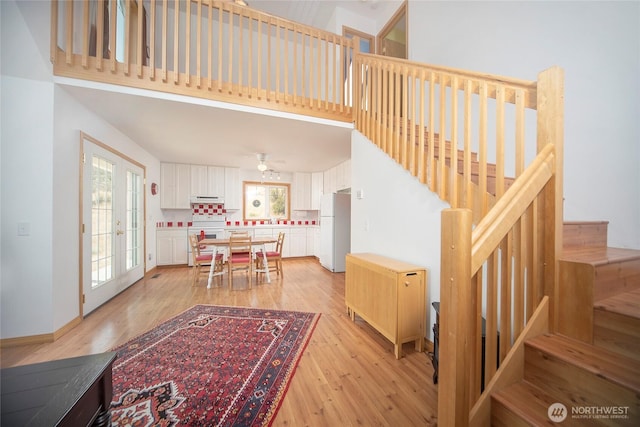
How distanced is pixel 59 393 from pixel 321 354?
1584mm

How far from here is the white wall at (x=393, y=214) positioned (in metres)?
1.96

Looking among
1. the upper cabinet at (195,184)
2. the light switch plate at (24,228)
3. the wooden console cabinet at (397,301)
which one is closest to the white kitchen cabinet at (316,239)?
the upper cabinet at (195,184)

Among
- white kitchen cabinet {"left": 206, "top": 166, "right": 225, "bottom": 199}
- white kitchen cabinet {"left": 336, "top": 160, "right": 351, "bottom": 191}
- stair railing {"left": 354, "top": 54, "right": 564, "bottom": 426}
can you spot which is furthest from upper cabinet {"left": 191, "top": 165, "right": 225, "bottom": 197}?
stair railing {"left": 354, "top": 54, "right": 564, "bottom": 426}

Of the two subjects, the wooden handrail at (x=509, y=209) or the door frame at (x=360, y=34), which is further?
the door frame at (x=360, y=34)

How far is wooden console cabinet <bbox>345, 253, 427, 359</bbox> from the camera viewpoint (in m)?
1.84

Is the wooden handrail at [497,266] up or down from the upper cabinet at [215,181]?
down

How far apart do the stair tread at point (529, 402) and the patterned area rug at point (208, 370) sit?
1.19m

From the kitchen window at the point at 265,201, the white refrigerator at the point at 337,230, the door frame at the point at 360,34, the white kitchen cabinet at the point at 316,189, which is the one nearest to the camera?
the door frame at the point at 360,34

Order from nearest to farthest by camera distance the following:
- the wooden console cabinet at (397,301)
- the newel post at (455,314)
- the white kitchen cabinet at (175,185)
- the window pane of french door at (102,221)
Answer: the newel post at (455,314), the wooden console cabinet at (397,301), the window pane of french door at (102,221), the white kitchen cabinet at (175,185)

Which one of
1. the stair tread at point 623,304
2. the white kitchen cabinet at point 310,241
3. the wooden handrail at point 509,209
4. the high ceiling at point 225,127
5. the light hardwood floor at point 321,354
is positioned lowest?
the light hardwood floor at point 321,354

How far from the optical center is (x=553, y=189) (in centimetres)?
112

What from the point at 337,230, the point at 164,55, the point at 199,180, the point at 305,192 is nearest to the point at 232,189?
the point at 199,180

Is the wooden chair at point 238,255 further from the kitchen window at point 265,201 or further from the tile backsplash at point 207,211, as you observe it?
the kitchen window at point 265,201

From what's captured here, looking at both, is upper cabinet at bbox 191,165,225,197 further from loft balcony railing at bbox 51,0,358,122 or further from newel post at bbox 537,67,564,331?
newel post at bbox 537,67,564,331
